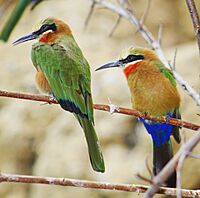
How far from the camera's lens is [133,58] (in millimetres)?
1432

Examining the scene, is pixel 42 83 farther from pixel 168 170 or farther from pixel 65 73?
pixel 168 170

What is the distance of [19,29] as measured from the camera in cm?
434

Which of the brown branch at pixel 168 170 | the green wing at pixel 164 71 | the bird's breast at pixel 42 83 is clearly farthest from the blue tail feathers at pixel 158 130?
the brown branch at pixel 168 170

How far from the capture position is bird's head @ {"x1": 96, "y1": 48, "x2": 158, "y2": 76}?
4.64ft

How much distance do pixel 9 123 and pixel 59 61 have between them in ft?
8.06

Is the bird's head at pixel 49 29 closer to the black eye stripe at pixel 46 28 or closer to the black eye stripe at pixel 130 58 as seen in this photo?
the black eye stripe at pixel 46 28

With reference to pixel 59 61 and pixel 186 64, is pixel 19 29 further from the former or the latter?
pixel 59 61

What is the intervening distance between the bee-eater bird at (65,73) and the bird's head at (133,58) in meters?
0.18

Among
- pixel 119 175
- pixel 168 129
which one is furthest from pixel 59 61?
pixel 119 175

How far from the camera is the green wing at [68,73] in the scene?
3.85ft

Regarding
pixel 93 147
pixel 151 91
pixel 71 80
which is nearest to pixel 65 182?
pixel 93 147

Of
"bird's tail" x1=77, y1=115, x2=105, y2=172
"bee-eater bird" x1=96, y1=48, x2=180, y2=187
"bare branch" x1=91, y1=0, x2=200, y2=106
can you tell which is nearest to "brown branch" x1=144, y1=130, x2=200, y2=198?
"bird's tail" x1=77, y1=115, x2=105, y2=172

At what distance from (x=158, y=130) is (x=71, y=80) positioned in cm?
38

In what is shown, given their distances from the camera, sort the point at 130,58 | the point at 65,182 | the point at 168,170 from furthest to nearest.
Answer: the point at 130,58, the point at 65,182, the point at 168,170
